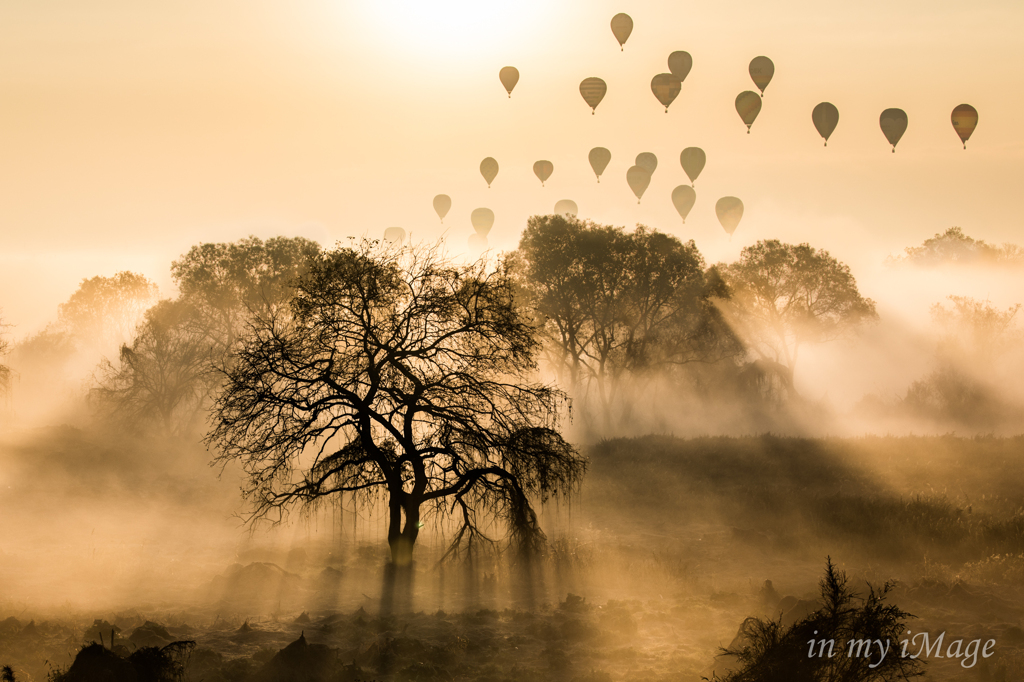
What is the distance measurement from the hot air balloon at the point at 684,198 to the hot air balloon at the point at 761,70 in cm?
1277

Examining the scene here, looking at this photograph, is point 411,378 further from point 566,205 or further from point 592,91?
point 566,205

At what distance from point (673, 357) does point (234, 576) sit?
38.4 m

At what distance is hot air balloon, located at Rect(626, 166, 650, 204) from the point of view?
2808 inches

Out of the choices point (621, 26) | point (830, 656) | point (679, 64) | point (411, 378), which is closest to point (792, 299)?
point (679, 64)

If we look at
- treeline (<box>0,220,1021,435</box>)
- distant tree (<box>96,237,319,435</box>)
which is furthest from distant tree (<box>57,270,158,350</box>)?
distant tree (<box>96,237,319,435</box>)

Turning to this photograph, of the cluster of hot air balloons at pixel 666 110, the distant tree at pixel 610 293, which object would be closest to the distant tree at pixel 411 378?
the distant tree at pixel 610 293

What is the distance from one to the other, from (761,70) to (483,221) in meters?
32.1

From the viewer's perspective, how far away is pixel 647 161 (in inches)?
2916

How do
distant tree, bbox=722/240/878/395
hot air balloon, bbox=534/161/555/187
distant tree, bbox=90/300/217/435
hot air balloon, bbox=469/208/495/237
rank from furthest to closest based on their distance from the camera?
hot air balloon, bbox=469/208/495/237
hot air balloon, bbox=534/161/555/187
distant tree, bbox=722/240/878/395
distant tree, bbox=90/300/217/435

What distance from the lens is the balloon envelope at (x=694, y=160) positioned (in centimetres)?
7069

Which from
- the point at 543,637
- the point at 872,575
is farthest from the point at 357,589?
the point at 872,575

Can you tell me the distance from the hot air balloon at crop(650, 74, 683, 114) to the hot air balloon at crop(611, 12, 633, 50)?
4579 mm

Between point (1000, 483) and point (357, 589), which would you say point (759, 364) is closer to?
point (1000, 483)

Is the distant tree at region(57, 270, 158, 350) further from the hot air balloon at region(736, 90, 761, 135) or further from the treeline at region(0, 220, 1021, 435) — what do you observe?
the hot air balloon at region(736, 90, 761, 135)
